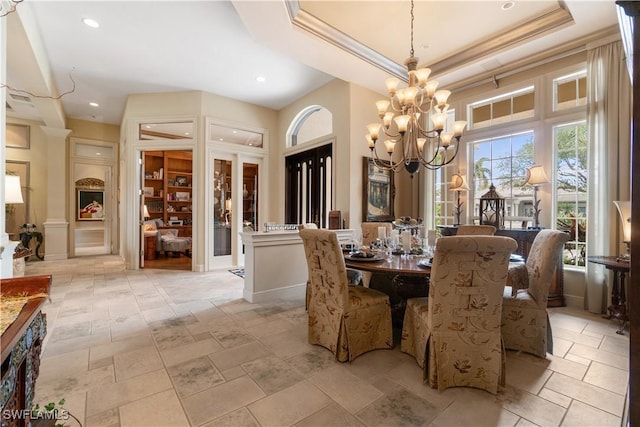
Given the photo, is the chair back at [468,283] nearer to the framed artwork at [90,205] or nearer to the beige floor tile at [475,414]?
the beige floor tile at [475,414]

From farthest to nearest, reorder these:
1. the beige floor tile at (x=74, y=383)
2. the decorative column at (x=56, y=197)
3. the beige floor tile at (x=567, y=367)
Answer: the decorative column at (x=56, y=197) → the beige floor tile at (x=567, y=367) → the beige floor tile at (x=74, y=383)

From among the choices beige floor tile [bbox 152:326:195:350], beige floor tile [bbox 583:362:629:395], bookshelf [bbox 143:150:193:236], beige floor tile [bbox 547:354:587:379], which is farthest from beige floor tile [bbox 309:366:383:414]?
bookshelf [bbox 143:150:193:236]

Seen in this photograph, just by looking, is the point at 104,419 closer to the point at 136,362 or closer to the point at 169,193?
the point at 136,362

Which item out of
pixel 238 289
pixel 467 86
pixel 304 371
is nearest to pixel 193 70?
pixel 238 289

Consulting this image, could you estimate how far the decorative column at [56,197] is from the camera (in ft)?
21.7

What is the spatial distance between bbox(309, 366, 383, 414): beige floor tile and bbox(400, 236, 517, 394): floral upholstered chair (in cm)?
42

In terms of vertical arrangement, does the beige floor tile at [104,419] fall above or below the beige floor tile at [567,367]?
below

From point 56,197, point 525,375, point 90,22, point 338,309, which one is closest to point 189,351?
point 338,309

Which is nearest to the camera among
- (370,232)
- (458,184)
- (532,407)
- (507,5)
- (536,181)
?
(532,407)

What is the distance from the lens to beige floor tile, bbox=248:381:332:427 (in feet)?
5.30

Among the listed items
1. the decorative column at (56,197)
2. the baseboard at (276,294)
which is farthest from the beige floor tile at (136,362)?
the decorative column at (56,197)

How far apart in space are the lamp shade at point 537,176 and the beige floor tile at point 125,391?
4295 millimetres

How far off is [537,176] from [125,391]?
4578 mm

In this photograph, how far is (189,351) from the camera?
2375 mm
